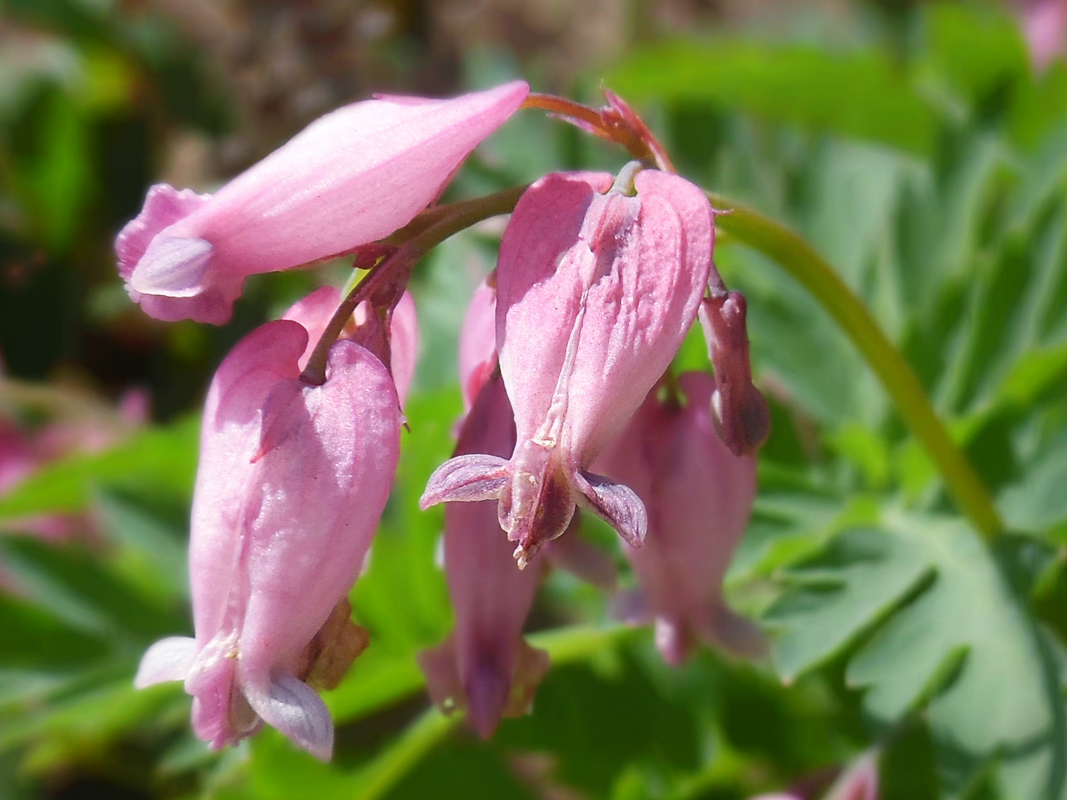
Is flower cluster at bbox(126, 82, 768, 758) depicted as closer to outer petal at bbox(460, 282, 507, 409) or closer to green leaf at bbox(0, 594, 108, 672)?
outer petal at bbox(460, 282, 507, 409)

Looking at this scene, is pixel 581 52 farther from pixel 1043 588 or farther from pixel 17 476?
pixel 1043 588

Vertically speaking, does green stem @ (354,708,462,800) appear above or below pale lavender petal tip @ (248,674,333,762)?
below

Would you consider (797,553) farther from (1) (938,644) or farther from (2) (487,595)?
(2) (487,595)

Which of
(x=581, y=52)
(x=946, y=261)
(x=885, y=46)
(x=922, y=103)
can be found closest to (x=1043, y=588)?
(x=946, y=261)

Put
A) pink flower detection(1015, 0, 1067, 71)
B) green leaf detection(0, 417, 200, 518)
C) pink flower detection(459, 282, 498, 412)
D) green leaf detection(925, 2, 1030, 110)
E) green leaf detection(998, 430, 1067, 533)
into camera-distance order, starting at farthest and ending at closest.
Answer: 1. pink flower detection(1015, 0, 1067, 71)
2. green leaf detection(925, 2, 1030, 110)
3. green leaf detection(0, 417, 200, 518)
4. green leaf detection(998, 430, 1067, 533)
5. pink flower detection(459, 282, 498, 412)

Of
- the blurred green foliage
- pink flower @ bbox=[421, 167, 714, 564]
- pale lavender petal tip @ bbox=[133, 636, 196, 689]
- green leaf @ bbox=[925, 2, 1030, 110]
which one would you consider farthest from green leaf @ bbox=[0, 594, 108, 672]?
green leaf @ bbox=[925, 2, 1030, 110]

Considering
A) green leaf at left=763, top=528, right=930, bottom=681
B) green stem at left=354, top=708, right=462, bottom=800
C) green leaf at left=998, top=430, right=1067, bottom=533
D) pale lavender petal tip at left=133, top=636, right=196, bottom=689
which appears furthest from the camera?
green stem at left=354, top=708, right=462, bottom=800
